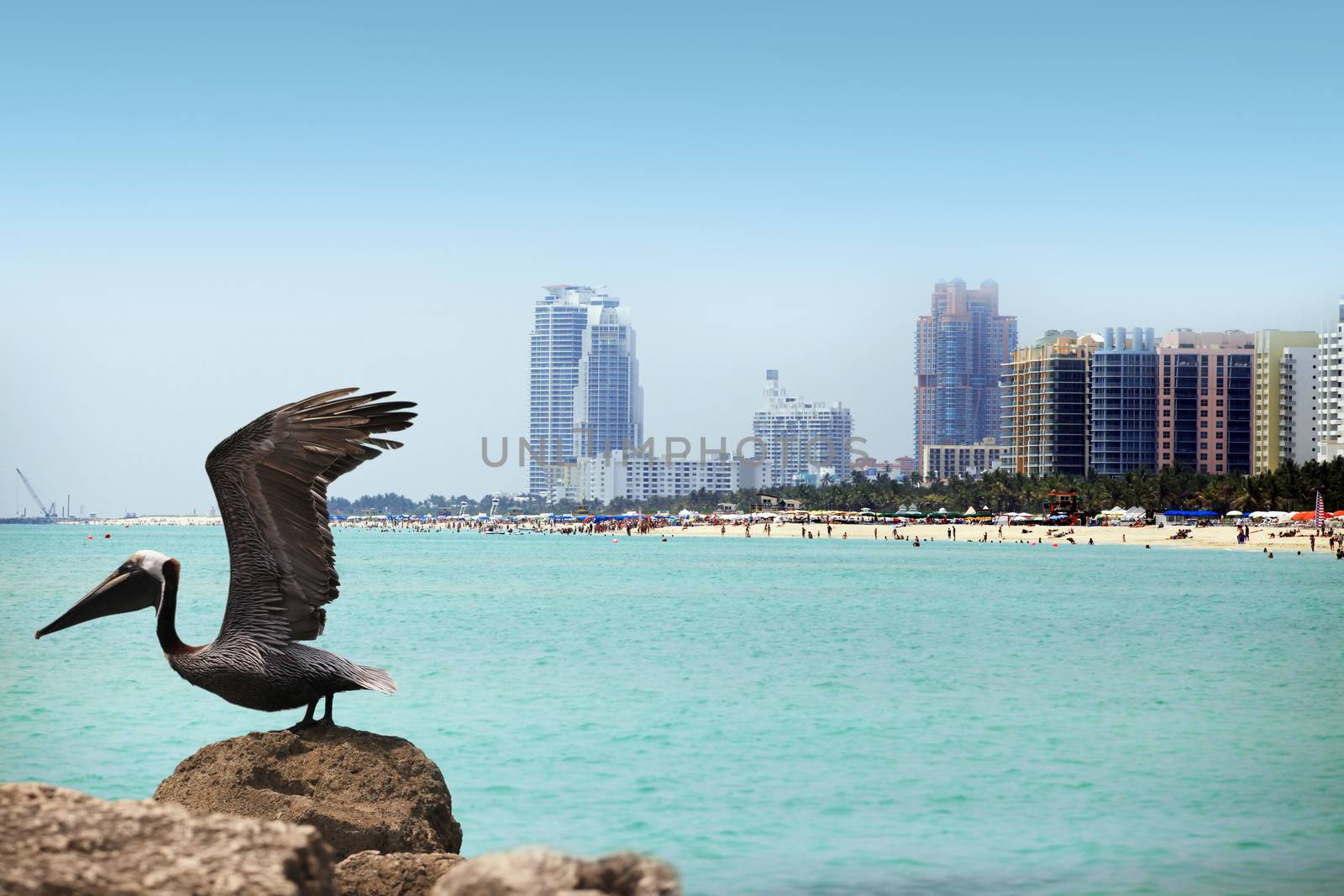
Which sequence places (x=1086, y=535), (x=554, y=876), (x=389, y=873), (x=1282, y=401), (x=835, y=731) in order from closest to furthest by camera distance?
(x=554, y=876) → (x=389, y=873) → (x=835, y=731) → (x=1086, y=535) → (x=1282, y=401)

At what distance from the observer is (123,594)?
7.80 metres

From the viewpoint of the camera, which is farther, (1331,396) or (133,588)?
(1331,396)

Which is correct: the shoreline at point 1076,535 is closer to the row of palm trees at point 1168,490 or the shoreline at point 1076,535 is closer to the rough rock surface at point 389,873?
the row of palm trees at point 1168,490

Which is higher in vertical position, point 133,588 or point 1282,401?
point 1282,401

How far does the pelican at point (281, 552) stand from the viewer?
7.40 meters

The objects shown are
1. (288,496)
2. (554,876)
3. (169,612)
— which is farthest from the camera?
(169,612)

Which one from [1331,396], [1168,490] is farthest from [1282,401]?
[1168,490]

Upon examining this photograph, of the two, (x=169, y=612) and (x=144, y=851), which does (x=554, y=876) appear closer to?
(x=144, y=851)

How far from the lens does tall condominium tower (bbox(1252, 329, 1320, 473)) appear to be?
194m

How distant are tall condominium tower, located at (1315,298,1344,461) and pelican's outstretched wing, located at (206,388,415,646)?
599ft

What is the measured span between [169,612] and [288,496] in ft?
3.12

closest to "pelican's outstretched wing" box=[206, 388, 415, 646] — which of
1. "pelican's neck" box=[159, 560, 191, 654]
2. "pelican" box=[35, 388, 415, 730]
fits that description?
"pelican" box=[35, 388, 415, 730]

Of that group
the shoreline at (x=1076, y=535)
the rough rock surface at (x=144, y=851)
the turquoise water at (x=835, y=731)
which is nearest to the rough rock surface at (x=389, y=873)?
the rough rock surface at (x=144, y=851)

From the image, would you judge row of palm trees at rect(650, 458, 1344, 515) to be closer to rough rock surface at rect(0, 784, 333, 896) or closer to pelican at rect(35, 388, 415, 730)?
pelican at rect(35, 388, 415, 730)
